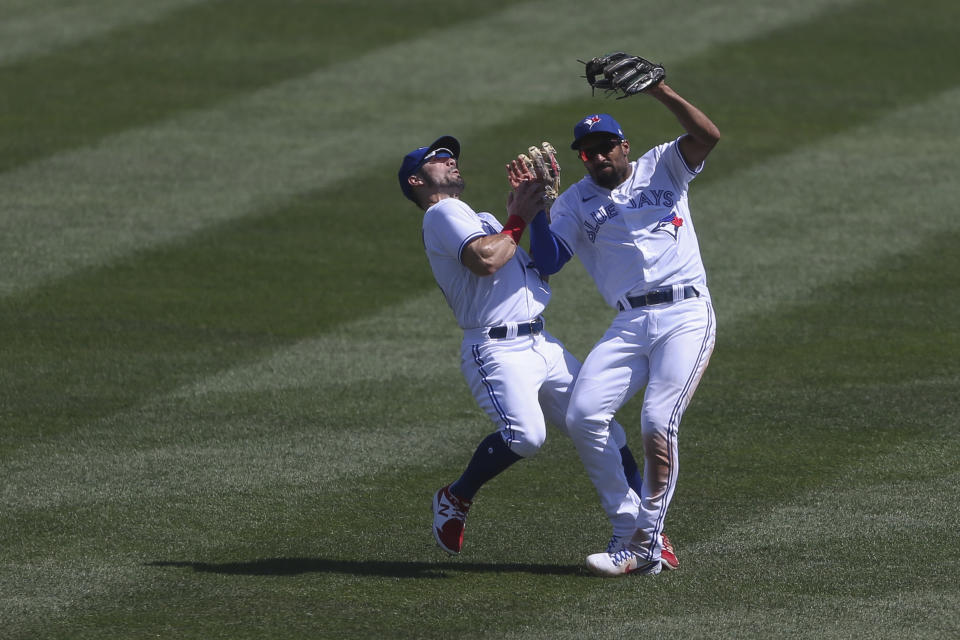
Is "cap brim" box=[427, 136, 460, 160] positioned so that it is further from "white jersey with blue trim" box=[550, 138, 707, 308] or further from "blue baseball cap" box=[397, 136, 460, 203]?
"white jersey with blue trim" box=[550, 138, 707, 308]

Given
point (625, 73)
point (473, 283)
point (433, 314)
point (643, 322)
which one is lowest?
point (433, 314)

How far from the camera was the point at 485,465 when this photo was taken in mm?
6820

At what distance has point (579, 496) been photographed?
7.88 meters

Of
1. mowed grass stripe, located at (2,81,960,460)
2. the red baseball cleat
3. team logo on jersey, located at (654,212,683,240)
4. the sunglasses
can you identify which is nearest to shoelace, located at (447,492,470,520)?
the red baseball cleat

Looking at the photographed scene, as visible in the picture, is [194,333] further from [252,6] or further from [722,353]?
[252,6]

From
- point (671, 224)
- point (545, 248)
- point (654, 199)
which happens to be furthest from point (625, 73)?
point (545, 248)

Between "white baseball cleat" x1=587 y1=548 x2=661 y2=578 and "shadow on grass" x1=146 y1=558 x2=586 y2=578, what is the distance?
12 centimetres

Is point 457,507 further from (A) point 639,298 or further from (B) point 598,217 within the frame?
(B) point 598,217

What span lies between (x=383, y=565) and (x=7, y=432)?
10.8ft

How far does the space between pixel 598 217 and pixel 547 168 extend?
455mm

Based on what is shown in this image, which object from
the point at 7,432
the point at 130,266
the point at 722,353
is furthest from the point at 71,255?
the point at 722,353

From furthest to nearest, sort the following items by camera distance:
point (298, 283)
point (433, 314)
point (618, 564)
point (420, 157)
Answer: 1. point (298, 283)
2. point (433, 314)
3. point (420, 157)
4. point (618, 564)

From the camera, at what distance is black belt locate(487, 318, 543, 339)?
6855mm

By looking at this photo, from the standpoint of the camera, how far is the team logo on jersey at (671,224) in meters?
6.96
